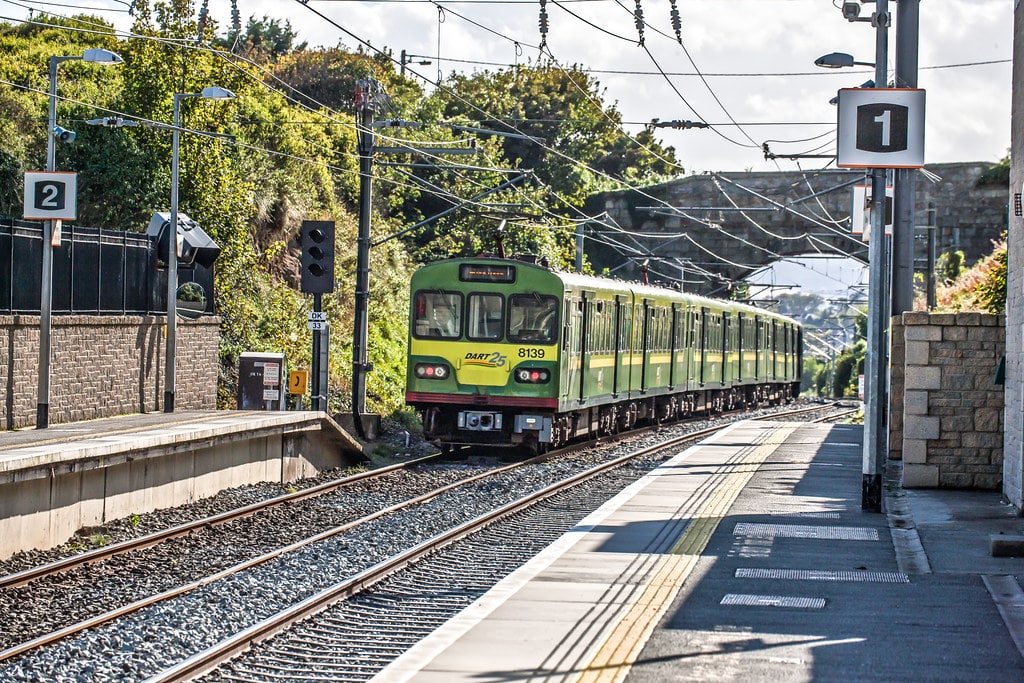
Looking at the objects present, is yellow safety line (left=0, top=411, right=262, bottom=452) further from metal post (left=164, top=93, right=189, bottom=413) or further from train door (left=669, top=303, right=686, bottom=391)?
train door (left=669, top=303, right=686, bottom=391)

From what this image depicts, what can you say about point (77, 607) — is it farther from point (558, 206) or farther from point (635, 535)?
point (558, 206)

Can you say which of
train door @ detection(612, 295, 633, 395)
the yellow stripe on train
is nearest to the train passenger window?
the yellow stripe on train

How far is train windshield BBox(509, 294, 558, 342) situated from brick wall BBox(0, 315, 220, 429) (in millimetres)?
6030

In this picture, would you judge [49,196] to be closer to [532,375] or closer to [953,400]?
[532,375]

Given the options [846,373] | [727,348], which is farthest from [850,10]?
[846,373]

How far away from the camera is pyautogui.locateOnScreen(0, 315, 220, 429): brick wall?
20.1 m

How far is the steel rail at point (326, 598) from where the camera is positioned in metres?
8.99

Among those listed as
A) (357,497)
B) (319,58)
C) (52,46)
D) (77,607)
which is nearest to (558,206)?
(319,58)

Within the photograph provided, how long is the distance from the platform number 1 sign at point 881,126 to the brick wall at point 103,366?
1105cm

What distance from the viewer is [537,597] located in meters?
10.8

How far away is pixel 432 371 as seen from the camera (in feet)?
77.8

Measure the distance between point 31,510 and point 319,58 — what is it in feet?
154

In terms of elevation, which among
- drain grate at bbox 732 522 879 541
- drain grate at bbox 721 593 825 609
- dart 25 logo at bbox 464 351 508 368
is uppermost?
dart 25 logo at bbox 464 351 508 368

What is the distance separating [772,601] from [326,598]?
326cm
